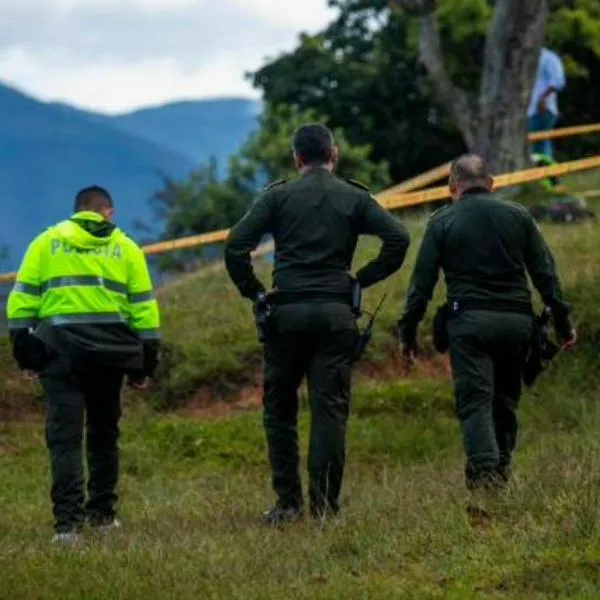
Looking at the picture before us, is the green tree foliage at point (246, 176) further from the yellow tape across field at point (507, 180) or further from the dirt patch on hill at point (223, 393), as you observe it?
the dirt patch on hill at point (223, 393)

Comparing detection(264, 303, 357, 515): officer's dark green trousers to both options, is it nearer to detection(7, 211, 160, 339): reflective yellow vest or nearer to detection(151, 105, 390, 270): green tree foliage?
detection(7, 211, 160, 339): reflective yellow vest

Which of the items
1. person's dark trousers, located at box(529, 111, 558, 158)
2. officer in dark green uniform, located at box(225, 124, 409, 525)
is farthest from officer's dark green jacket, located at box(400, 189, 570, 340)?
person's dark trousers, located at box(529, 111, 558, 158)

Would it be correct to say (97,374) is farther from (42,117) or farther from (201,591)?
(42,117)

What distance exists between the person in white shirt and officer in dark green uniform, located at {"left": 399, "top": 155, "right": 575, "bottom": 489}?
1115 cm

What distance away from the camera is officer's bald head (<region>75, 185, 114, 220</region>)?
833 centimetres

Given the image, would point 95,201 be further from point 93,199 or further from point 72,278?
point 72,278

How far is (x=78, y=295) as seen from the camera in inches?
323

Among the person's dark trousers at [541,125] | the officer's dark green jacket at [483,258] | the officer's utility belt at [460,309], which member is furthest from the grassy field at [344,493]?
the person's dark trousers at [541,125]

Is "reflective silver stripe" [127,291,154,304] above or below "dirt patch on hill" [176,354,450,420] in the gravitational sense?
above

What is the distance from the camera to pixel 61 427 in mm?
8234

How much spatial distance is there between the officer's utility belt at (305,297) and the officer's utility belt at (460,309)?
2.06 ft

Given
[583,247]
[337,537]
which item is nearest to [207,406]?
[583,247]

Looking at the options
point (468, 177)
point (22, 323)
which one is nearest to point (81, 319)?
point (22, 323)

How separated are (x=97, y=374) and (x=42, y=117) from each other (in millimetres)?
36092
